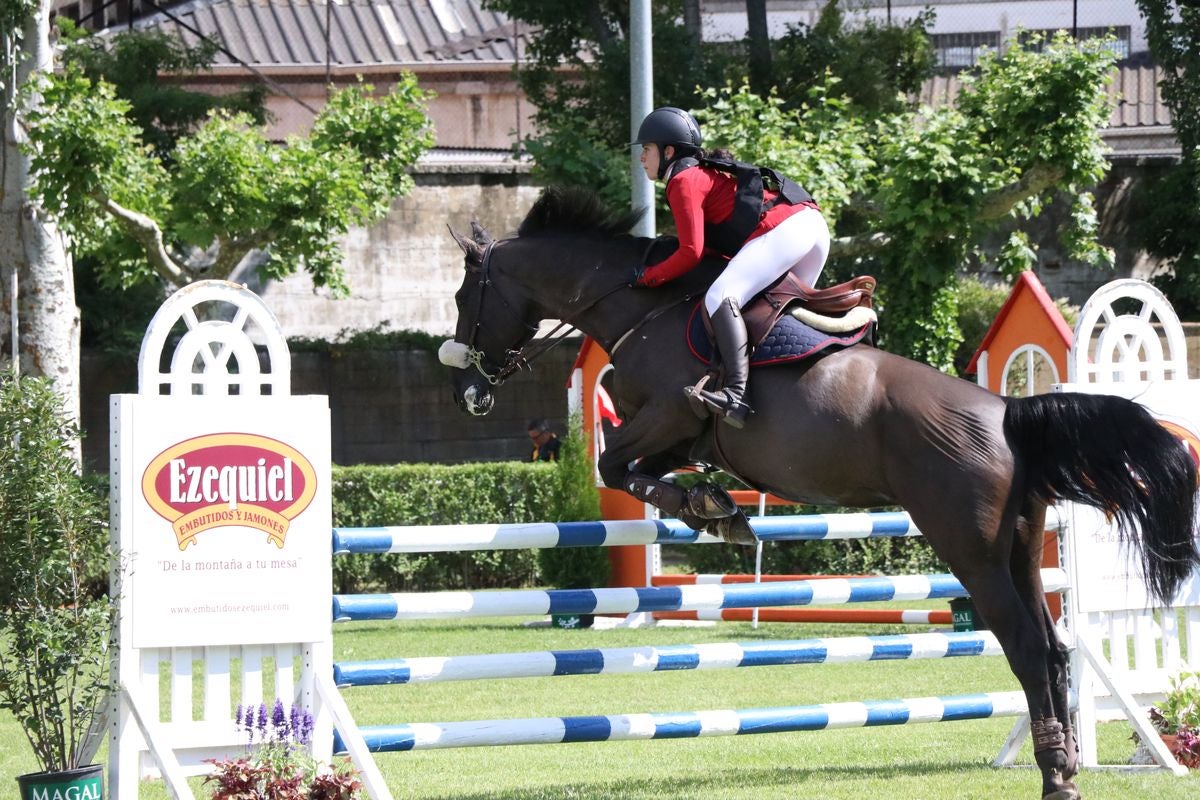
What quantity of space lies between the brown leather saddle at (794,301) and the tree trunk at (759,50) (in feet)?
43.5

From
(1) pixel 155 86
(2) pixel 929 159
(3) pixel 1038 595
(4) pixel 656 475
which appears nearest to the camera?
(3) pixel 1038 595

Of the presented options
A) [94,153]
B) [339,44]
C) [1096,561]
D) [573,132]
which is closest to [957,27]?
[339,44]

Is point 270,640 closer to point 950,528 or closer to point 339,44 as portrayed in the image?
point 950,528

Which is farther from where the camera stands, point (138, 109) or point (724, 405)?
point (138, 109)

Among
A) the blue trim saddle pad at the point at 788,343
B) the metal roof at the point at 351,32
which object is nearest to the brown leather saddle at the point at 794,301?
the blue trim saddle pad at the point at 788,343

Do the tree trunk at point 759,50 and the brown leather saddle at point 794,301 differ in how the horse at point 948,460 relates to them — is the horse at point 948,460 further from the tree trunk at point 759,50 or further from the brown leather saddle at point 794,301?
the tree trunk at point 759,50

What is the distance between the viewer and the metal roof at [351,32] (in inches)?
995

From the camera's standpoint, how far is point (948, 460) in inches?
197

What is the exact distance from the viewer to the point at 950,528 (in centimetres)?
501

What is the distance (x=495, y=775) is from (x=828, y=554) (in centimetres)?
831

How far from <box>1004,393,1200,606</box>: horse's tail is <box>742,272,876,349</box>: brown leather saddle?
31.3 inches

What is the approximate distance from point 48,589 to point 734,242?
2.75 meters

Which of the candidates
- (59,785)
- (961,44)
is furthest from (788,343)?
(961,44)

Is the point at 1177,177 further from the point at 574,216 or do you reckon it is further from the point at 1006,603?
the point at 1006,603
